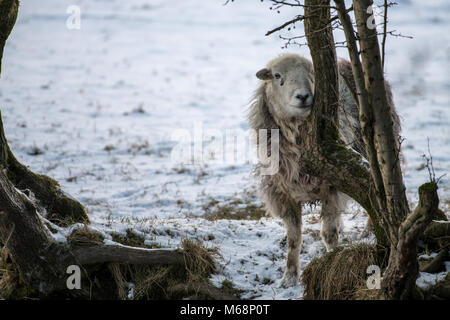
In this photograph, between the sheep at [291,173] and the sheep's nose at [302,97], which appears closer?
the sheep's nose at [302,97]

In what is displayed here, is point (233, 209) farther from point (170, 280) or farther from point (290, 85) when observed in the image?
point (170, 280)

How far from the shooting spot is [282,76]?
5516 mm

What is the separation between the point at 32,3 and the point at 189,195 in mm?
22504

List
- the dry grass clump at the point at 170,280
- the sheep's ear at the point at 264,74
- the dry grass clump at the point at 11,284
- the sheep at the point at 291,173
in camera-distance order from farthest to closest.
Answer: the sheep's ear at the point at 264,74 → the sheep at the point at 291,173 → the dry grass clump at the point at 170,280 → the dry grass clump at the point at 11,284

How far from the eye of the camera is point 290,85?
532 centimetres

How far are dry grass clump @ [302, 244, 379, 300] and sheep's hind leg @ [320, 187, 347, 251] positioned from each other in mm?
771

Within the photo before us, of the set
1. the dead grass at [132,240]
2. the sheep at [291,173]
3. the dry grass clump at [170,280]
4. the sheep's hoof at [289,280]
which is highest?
the sheep at [291,173]

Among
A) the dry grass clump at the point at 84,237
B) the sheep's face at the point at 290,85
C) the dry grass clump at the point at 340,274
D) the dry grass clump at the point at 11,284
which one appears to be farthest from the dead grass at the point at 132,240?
the sheep's face at the point at 290,85

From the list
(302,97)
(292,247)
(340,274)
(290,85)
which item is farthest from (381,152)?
(292,247)

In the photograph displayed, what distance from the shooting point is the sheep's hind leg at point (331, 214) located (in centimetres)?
543

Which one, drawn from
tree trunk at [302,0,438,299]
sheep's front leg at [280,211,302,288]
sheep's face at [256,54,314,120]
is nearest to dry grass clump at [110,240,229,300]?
sheep's front leg at [280,211,302,288]

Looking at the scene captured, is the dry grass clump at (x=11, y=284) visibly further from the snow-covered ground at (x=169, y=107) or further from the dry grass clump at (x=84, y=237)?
the snow-covered ground at (x=169, y=107)

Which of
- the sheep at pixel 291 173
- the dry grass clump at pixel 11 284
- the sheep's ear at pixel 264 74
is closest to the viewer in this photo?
the dry grass clump at pixel 11 284
